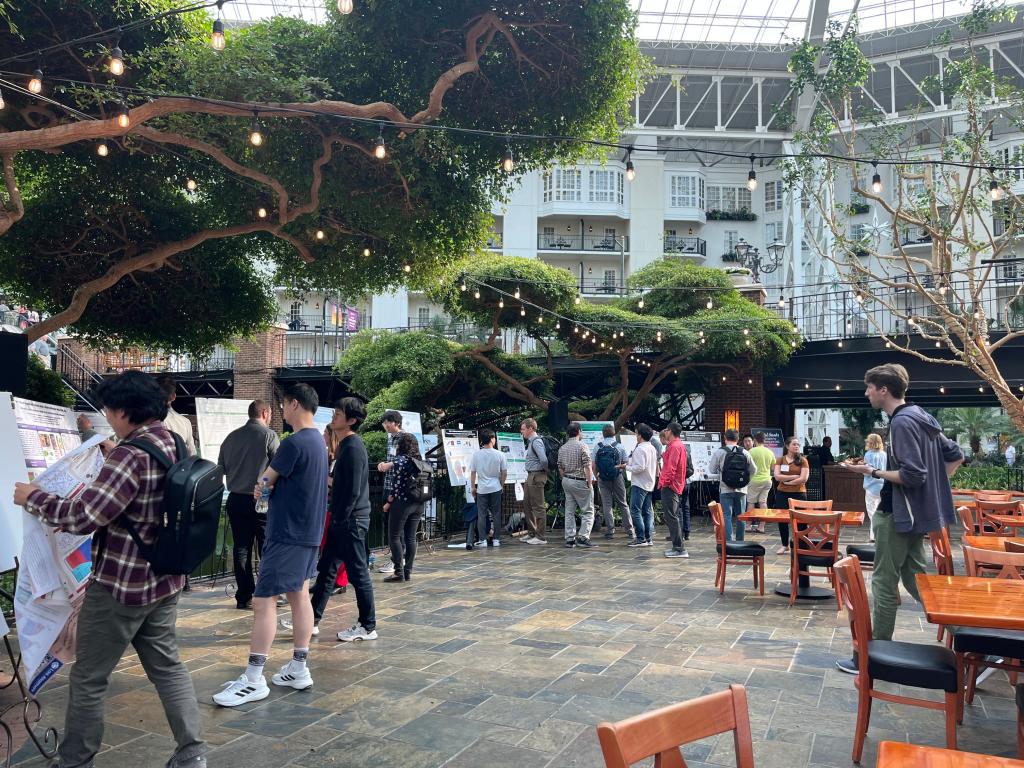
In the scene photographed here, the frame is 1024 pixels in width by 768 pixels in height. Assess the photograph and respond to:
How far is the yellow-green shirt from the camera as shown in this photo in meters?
11.0

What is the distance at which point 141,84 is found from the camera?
8148mm

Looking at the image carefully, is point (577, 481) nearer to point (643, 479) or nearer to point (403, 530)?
point (643, 479)

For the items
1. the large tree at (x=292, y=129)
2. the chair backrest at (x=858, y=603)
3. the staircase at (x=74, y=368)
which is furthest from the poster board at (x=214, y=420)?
the staircase at (x=74, y=368)

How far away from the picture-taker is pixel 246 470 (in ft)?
20.7

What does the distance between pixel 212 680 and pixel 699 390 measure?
16240 millimetres

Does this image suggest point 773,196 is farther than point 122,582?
Yes

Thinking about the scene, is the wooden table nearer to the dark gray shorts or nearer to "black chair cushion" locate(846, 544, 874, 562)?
"black chair cushion" locate(846, 544, 874, 562)

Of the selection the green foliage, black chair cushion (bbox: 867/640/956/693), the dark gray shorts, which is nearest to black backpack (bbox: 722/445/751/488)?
black chair cushion (bbox: 867/640/956/693)

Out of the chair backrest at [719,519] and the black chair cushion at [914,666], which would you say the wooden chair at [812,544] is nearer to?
the chair backrest at [719,519]

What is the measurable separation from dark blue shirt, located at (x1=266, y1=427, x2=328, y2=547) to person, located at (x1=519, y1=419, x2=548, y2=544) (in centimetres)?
703

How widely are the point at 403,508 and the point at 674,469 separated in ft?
12.7

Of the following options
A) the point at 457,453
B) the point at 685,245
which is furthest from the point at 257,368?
the point at 685,245

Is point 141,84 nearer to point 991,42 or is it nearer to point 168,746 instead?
point 168,746

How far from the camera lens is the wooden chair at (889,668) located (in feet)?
10.8
